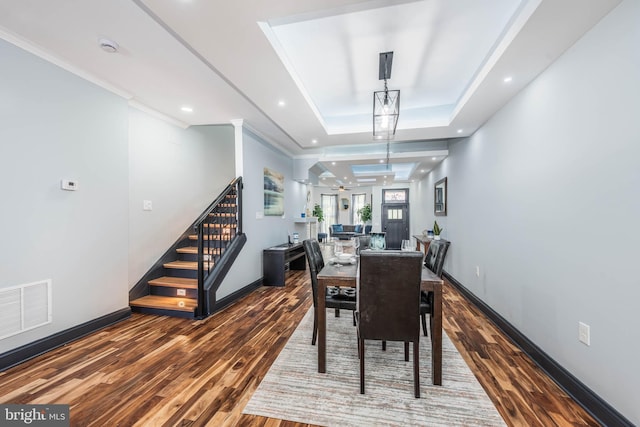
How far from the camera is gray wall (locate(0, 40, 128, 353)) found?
2.19 metres

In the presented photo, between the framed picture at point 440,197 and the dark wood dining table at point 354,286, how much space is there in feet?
12.0

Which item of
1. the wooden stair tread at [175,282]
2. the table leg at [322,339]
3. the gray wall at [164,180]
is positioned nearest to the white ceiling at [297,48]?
the gray wall at [164,180]

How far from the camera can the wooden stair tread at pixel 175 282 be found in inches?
141

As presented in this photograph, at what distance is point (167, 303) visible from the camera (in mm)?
3416

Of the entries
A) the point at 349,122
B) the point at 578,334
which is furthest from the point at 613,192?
the point at 349,122

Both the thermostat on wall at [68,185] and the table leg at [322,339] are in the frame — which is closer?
the table leg at [322,339]

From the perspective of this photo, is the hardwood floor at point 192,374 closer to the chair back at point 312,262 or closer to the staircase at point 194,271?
the staircase at point 194,271

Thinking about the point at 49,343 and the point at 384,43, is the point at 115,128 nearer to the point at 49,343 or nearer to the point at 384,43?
the point at 49,343

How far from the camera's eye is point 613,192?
160cm

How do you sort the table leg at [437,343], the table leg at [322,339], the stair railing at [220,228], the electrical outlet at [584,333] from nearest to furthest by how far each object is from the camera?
the electrical outlet at [584,333]
the table leg at [437,343]
the table leg at [322,339]
the stair railing at [220,228]

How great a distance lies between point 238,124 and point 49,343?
10.9ft

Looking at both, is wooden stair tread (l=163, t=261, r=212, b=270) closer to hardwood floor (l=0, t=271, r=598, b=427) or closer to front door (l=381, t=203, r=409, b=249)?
hardwood floor (l=0, t=271, r=598, b=427)

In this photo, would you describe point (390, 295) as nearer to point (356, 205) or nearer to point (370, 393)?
point (370, 393)

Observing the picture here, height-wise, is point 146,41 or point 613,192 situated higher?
point 146,41
